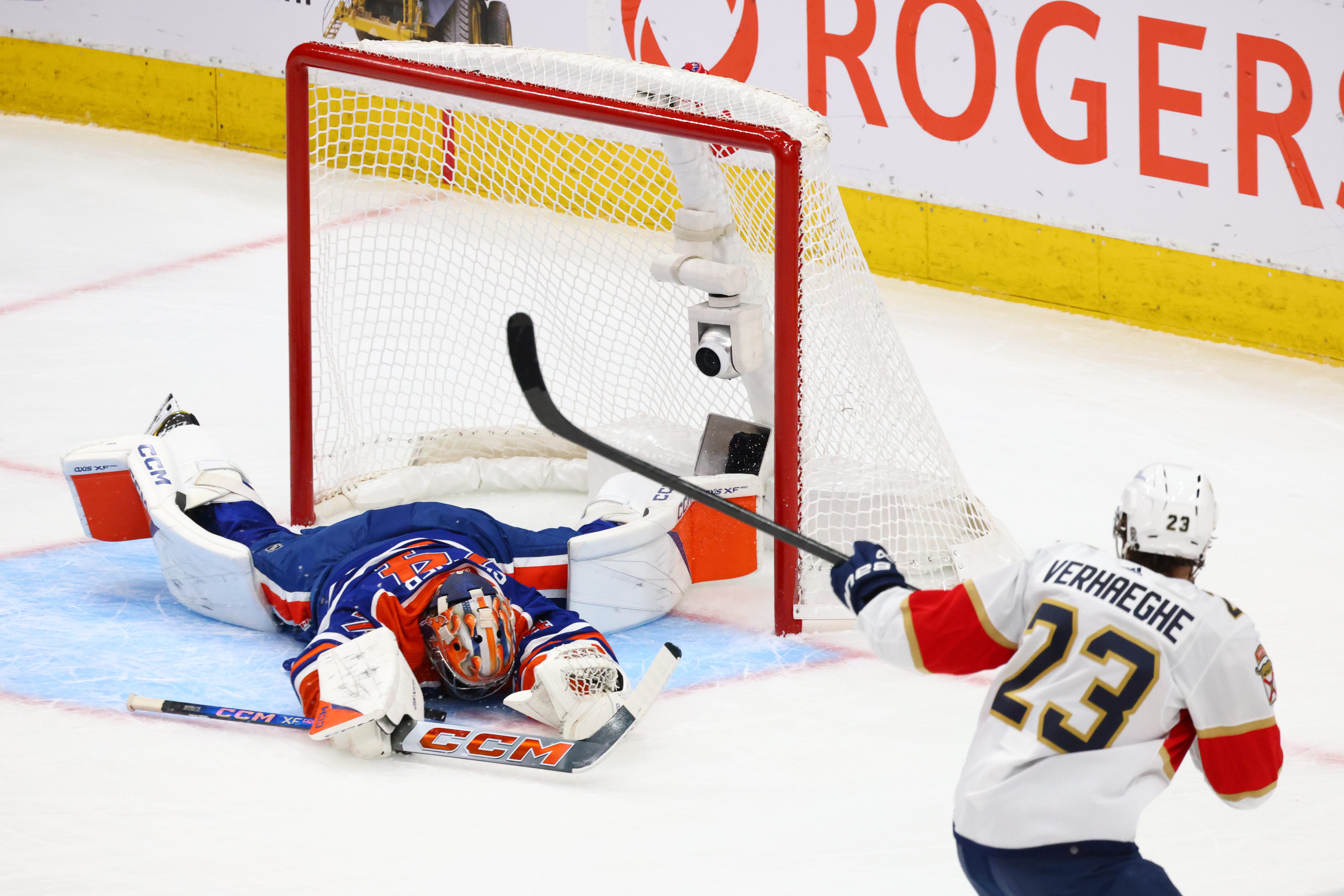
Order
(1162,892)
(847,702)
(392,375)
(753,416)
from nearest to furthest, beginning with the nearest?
(1162,892)
(847,702)
(753,416)
(392,375)

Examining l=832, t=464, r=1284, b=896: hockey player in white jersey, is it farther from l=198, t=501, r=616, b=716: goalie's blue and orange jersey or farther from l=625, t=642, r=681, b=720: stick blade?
l=198, t=501, r=616, b=716: goalie's blue and orange jersey

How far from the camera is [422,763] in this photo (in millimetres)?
3480

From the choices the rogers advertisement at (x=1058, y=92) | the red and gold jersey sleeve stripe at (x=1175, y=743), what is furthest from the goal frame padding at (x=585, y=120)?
the rogers advertisement at (x=1058, y=92)

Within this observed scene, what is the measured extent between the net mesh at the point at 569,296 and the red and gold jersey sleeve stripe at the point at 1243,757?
180 cm

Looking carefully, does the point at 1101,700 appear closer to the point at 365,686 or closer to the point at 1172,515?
the point at 1172,515

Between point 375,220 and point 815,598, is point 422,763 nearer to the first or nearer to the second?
point 815,598

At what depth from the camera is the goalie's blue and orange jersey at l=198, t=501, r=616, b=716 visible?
3609 millimetres

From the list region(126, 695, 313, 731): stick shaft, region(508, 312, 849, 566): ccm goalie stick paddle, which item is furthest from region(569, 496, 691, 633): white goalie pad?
region(508, 312, 849, 566): ccm goalie stick paddle

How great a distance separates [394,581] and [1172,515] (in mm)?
1814

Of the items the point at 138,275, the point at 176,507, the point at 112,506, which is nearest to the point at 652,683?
the point at 176,507

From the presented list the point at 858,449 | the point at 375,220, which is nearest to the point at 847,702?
the point at 858,449

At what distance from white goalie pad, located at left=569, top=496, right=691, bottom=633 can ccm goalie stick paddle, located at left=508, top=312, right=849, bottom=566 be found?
1.20 m

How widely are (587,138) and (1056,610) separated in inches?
138

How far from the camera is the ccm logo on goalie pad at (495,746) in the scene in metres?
3.45
